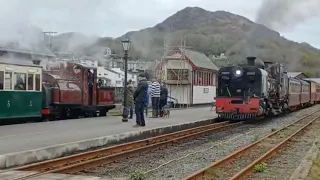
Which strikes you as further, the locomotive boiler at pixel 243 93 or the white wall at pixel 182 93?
the white wall at pixel 182 93

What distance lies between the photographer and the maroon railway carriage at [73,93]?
72.5 ft

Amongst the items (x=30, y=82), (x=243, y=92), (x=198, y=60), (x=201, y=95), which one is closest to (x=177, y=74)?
(x=201, y=95)

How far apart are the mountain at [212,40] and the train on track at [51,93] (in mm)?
2114

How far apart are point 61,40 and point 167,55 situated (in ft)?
73.0

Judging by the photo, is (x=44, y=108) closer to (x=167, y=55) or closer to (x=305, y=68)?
(x=167, y=55)

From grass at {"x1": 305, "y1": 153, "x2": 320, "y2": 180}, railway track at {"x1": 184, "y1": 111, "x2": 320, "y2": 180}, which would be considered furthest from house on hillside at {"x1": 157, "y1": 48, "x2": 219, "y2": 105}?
grass at {"x1": 305, "y1": 153, "x2": 320, "y2": 180}

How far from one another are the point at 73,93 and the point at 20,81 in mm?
4325

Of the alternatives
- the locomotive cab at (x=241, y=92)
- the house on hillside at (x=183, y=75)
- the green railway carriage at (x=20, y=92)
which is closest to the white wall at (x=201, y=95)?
the house on hillside at (x=183, y=75)

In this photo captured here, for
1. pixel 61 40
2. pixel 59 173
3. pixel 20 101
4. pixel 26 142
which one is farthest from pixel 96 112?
pixel 59 173

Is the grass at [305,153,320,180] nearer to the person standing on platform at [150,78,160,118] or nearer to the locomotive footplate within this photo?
the person standing on platform at [150,78,160,118]

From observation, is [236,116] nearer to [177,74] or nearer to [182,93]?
[182,93]

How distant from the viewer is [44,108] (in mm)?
21250

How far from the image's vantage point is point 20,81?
19234mm

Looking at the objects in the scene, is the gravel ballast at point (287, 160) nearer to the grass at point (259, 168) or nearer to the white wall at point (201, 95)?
the grass at point (259, 168)
